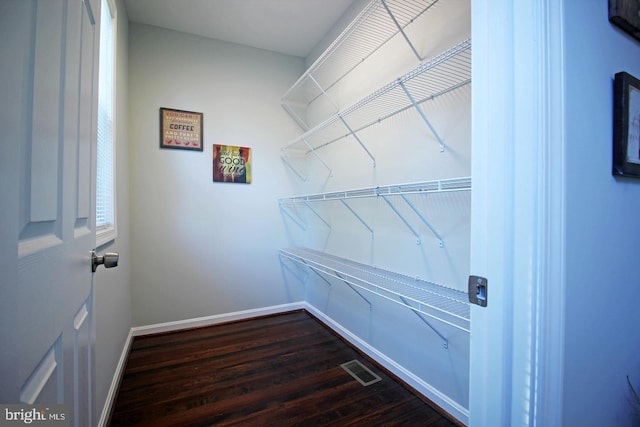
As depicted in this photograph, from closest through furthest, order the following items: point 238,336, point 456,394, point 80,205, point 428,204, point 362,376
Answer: point 80,205 < point 456,394 < point 428,204 < point 362,376 < point 238,336

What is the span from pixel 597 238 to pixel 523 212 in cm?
28

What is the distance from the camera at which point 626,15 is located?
70cm

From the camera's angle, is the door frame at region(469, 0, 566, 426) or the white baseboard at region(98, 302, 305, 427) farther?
the white baseboard at region(98, 302, 305, 427)

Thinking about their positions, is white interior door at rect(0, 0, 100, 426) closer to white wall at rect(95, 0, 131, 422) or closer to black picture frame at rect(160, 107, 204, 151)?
white wall at rect(95, 0, 131, 422)

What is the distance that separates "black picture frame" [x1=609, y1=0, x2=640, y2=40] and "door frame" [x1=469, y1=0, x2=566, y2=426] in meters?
0.28

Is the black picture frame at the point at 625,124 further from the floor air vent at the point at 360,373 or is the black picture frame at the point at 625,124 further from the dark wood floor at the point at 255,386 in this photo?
the floor air vent at the point at 360,373

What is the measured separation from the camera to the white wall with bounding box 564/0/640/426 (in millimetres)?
588

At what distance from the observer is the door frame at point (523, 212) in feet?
1.73

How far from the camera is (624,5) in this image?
69 cm

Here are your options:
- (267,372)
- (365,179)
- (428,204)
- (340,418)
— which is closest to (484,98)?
(428,204)

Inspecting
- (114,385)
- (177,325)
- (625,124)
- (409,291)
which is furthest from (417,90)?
(177,325)

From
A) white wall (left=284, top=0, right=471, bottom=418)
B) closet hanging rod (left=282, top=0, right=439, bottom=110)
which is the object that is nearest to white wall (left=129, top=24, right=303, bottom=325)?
closet hanging rod (left=282, top=0, right=439, bottom=110)

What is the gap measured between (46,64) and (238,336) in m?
2.33

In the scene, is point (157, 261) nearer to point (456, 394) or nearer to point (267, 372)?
point (267, 372)
